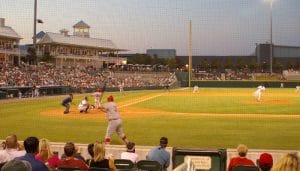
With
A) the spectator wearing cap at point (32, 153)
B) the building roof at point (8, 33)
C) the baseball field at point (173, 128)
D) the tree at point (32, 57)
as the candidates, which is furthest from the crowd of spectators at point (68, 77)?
the spectator wearing cap at point (32, 153)

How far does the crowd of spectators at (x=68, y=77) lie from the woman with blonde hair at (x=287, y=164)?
123ft

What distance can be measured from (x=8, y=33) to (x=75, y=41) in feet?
41.0

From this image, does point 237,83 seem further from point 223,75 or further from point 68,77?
point 68,77

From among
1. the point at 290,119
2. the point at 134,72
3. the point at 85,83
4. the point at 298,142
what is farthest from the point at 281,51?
the point at 298,142

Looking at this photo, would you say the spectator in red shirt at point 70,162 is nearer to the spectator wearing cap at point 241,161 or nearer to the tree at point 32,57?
the spectator wearing cap at point 241,161

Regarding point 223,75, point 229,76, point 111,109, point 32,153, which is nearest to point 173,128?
point 111,109

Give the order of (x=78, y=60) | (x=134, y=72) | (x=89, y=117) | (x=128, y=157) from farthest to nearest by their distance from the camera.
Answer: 1. (x=78, y=60)
2. (x=134, y=72)
3. (x=89, y=117)
4. (x=128, y=157)

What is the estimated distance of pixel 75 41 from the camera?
7750 centimetres

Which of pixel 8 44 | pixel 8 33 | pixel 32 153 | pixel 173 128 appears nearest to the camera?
pixel 32 153

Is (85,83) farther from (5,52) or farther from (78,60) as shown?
(78,60)

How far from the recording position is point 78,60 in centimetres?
7738

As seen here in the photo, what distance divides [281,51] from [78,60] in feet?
160

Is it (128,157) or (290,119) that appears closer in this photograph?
(128,157)

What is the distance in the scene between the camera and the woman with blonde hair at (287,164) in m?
4.21
